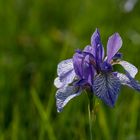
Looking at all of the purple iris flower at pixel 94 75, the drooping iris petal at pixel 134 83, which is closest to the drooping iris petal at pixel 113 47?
the purple iris flower at pixel 94 75

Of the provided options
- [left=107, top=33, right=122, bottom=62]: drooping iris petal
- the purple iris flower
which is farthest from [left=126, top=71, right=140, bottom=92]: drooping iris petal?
[left=107, top=33, right=122, bottom=62]: drooping iris petal

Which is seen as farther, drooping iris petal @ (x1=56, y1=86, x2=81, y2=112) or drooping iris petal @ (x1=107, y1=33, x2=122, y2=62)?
Result: drooping iris petal @ (x1=107, y1=33, x2=122, y2=62)

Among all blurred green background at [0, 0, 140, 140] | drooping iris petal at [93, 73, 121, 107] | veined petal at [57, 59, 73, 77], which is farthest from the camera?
blurred green background at [0, 0, 140, 140]

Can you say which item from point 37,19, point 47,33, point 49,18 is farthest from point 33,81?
point 49,18

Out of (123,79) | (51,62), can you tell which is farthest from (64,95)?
(51,62)

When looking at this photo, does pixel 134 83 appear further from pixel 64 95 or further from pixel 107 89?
pixel 64 95

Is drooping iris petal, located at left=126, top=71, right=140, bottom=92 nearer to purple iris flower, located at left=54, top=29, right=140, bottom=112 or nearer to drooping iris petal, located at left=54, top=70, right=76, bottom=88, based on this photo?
purple iris flower, located at left=54, top=29, right=140, bottom=112

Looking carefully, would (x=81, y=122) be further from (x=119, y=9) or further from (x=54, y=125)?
(x=119, y=9)
